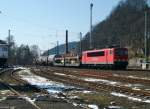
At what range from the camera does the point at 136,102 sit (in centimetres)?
1623

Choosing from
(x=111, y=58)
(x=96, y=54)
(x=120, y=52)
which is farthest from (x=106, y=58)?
(x=96, y=54)

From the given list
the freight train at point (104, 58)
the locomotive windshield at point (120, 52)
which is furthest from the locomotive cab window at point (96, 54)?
the locomotive windshield at point (120, 52)

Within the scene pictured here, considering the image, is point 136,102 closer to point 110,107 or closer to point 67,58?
point 110,107

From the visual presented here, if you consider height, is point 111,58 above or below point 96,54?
below

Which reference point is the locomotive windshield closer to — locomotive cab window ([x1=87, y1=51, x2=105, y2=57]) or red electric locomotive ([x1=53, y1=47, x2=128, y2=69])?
red electric locomotive ([x1=53, y1=47, x2=128, y2=69])

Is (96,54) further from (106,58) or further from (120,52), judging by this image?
(120,52)

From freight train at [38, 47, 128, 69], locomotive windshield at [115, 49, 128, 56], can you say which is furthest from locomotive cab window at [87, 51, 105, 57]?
locomotive windshield at [115, 49, 128, 56]

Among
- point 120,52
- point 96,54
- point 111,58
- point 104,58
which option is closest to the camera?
point 111,58

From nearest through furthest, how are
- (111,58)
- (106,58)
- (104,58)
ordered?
1. (111,58)
2. (106,58)
3. (104,58)

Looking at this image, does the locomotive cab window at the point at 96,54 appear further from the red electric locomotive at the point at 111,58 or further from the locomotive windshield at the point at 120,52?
the locomotive windshield at the point at 120,52

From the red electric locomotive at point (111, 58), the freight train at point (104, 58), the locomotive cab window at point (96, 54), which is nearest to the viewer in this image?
the red electric locomotive at point (111, 58)

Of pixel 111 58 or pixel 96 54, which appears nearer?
pixel 111 58

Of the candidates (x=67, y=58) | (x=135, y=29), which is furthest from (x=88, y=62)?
(x=135, y=29)

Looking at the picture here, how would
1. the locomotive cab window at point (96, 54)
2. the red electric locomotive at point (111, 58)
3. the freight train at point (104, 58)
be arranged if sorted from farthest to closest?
1. the locomotive cab window at point (96, 54)
2. the freight train at point (104, 58)
3. the red electric locomotive at point (111, 58)
